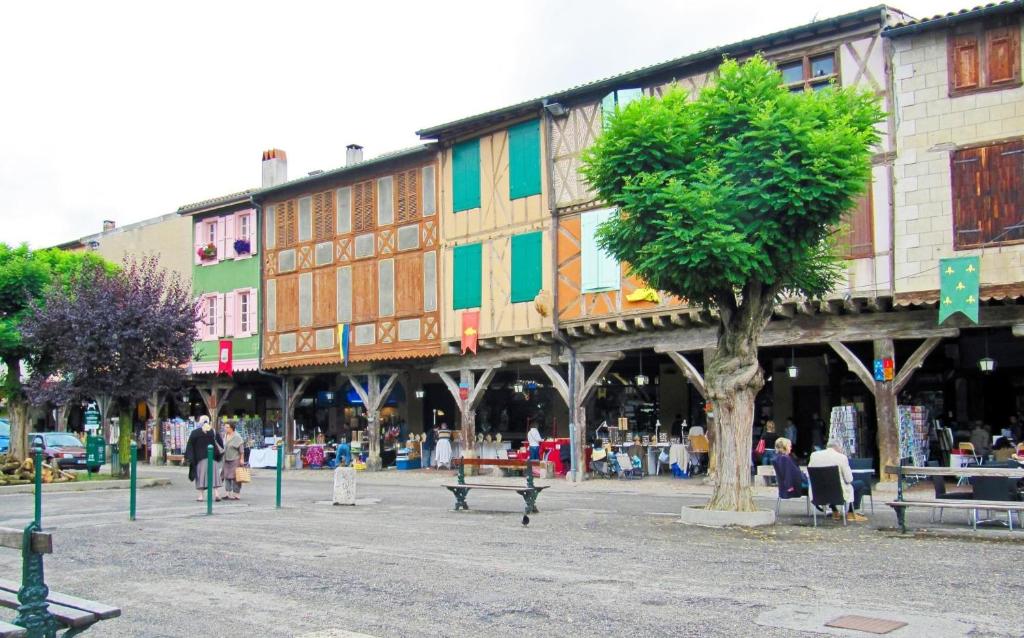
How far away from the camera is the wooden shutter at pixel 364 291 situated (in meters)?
27.7

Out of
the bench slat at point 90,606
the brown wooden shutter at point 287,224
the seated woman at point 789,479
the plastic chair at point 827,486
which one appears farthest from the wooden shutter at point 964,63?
the brown wooden shutter at point 287,224

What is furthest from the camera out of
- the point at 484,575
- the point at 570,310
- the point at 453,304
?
the point at 453,304

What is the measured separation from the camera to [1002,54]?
17.2m

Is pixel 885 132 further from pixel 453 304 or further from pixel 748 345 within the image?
pixel 453 304

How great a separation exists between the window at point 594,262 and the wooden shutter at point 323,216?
32.1 ft

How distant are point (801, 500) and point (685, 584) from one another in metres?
9.29

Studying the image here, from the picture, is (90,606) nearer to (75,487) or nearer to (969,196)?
(969,196)

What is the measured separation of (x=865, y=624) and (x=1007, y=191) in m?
12.4

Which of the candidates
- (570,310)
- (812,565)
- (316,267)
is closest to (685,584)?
(812,565)

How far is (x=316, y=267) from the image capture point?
29531 mm

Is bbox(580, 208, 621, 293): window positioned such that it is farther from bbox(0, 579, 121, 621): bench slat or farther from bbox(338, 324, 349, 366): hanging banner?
bbox(0, 579, 121, 621): bench slat

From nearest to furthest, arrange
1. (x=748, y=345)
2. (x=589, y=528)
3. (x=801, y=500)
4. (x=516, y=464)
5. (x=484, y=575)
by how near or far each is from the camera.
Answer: (x=484, y=575) → (x=589, y=528) → (x=748, y=345) → (x=801, y=500) → (x=516, y=464)

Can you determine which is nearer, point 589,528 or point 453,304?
point 589,528

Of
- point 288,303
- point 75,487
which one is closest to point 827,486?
point 75,487
